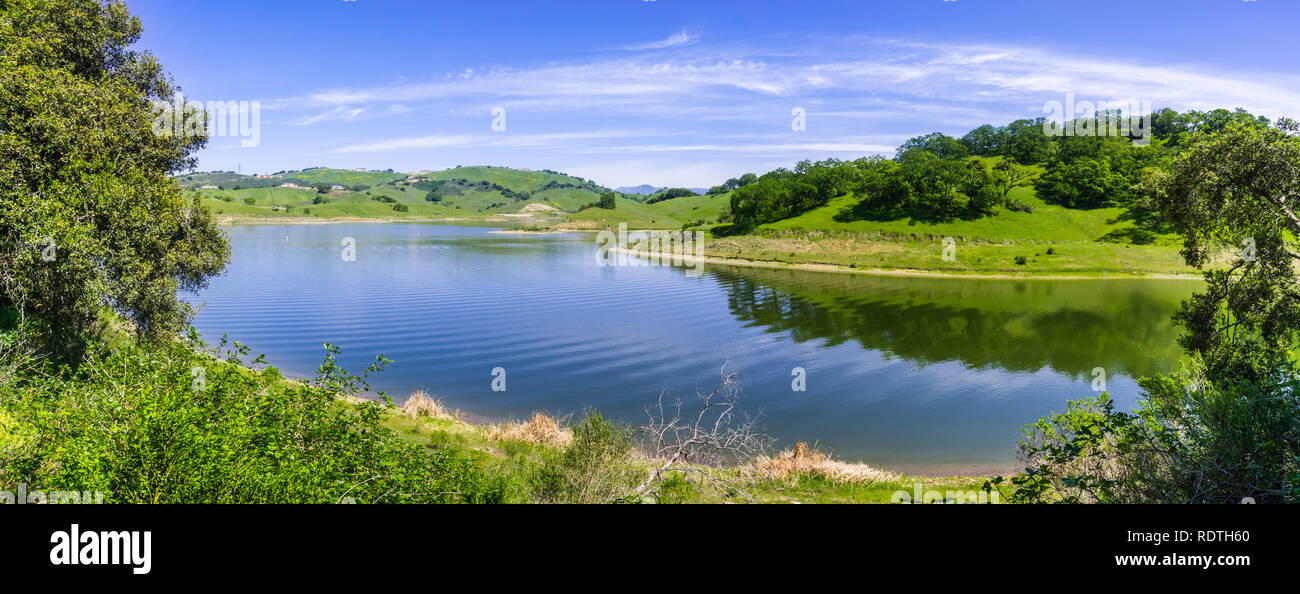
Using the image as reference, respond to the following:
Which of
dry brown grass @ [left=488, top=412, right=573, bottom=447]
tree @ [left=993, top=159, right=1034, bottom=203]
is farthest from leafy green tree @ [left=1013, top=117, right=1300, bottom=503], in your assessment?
tree @ [left=993, top=159, right=1034, bottom=203]

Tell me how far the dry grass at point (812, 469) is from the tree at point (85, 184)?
20.9 m

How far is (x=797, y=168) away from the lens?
182m

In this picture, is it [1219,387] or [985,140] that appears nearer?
[1219,387]

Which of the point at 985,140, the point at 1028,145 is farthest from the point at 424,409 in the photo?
the point at 985,140

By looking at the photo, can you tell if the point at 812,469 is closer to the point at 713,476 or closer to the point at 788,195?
the point at 713,476

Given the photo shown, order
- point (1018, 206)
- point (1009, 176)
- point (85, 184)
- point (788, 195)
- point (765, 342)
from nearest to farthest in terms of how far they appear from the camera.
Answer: point (85, 184) < point (765, 342) < point (1018, 206) < point (1009, 176) < point (788, 195)

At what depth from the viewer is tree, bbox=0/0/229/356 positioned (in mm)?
17422

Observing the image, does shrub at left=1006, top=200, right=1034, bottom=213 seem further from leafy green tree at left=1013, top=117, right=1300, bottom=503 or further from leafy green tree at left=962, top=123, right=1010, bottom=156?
leafy green tree at left=1013, top=117, right=1300, bottom=503

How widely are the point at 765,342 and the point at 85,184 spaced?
123 feet

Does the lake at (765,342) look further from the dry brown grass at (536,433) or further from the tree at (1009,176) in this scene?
the tree at (1009,176)

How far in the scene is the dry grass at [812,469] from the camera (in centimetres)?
1827

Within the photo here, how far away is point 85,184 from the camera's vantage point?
1861cm
